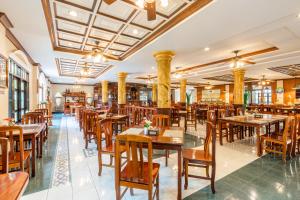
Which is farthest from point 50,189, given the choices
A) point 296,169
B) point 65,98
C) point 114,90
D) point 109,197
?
point 65,98

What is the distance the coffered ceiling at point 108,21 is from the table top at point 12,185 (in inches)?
111

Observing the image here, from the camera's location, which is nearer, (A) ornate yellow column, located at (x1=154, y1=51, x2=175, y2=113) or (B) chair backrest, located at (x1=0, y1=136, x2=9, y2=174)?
(B) chair backrest, located at (x1=0, y1=136, x2=9, y2=174)

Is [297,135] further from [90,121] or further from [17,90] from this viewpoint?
[17,90]

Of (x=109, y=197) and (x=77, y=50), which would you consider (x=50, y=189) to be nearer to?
(x=109, y=197)

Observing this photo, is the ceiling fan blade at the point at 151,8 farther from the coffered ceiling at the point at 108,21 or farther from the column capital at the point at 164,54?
the column capital at the point at 164,54

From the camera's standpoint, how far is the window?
4402mm

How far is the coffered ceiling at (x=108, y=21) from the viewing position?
2.95 m

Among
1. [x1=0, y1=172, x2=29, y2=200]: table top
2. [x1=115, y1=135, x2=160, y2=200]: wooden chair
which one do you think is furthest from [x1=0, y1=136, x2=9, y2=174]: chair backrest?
[x1=115, y1=135, x2=160, y2=200]: wooden chair

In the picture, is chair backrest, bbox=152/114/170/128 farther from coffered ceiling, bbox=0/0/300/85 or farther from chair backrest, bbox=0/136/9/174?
chair backrest, bbox=0/136/9/174

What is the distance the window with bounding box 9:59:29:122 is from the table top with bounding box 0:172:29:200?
416cm

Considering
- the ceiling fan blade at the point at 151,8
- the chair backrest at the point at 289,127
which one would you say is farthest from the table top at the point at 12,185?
the chair backrest at the point at 289,127

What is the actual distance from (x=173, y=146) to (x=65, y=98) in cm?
1540

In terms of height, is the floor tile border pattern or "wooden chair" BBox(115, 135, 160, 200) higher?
"wooden chair" BBox(115, 135, 160, 200)

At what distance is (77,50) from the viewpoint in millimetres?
5566
